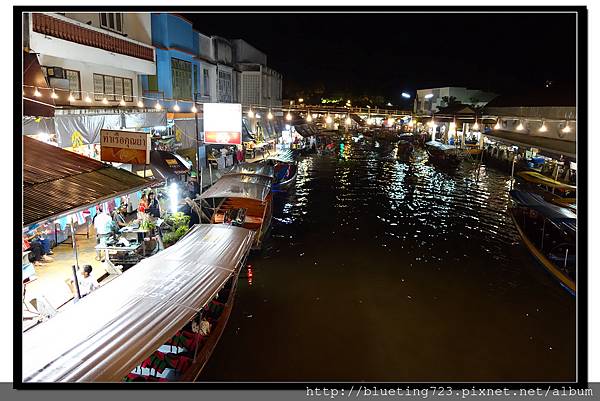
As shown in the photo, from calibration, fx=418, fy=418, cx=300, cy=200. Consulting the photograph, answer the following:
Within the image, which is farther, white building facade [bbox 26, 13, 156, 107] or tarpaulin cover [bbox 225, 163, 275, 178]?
tarpaulin cover [bbox 225, 163, 275, 178]

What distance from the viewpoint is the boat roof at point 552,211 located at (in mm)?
14367

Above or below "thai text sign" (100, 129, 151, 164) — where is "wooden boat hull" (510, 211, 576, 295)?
below

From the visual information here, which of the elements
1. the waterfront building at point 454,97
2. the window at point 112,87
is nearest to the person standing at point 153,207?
the window at point 112,87

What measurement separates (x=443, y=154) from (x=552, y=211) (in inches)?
1058

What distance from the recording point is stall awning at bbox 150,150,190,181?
18834 millimetres

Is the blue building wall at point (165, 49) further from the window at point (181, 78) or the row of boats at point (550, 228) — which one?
the row of boats at point (550, 228)

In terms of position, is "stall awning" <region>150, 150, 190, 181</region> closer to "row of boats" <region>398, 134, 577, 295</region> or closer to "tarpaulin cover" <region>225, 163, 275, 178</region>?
"tarpaulin cover" <region>225, 163, 275, 178</region>

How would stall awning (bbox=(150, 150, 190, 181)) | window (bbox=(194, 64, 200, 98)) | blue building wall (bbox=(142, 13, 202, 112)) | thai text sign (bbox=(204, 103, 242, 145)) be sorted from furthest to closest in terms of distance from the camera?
window (bbox=(194, 64, 200, 98)), blue building wall (bbox=(142, 13, 202, 112)), thai text sign (bbox=(204, 103, 242, 145)), stall awning (bbox=(150, 150, 190, 181))

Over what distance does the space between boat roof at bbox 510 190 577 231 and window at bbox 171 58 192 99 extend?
1985cm

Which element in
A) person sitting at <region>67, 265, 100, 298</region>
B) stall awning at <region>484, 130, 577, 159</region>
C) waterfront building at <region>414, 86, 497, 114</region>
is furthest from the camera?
waterfront building at <region>414, 86, 497, 114</region>

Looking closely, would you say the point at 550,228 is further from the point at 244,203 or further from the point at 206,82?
the point at 206,82

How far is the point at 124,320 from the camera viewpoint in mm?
7129

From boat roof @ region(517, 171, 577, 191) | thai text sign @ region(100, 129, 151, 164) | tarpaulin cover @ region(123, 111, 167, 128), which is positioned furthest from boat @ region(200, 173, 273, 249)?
boat roof @ region(517, 171, 577, 191)

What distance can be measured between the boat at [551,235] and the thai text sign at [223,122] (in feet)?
42.6
